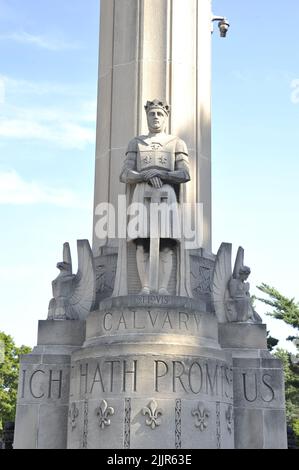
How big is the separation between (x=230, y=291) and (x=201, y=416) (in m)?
3.97

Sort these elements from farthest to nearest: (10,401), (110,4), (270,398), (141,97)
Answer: (10,401) → (110,4) → (141,97) → (270,398)

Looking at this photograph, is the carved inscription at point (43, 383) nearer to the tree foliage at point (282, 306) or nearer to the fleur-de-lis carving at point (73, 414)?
the fleur-de-lis carving at point (73, 414)

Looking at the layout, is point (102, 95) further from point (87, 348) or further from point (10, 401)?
point (10, 401)

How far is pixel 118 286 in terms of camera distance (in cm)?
1686

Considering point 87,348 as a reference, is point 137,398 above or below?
below

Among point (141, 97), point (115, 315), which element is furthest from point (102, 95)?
point (115, 315)

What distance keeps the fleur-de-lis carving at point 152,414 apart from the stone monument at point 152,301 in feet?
0.07

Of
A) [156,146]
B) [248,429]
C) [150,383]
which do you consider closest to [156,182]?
[156,146]

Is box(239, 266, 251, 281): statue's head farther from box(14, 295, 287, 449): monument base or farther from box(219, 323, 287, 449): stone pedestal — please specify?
box(219, 323, 287, 449): stone pedestal

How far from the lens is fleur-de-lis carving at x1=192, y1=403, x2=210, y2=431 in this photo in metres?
15.1

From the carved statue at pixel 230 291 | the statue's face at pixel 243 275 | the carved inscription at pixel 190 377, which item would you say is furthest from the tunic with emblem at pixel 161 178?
the carved inscription at pixel 190 377

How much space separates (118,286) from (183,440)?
379 centimetres

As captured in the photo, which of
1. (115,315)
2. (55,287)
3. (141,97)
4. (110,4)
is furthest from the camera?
(110,4)

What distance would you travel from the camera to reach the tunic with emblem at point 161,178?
16766mm
